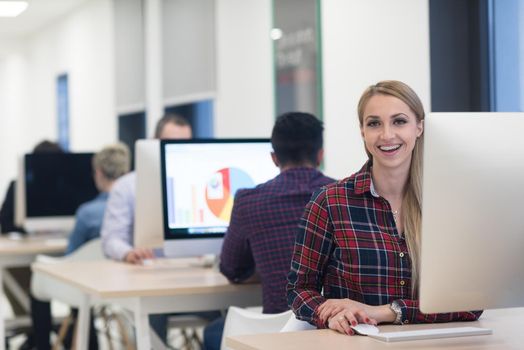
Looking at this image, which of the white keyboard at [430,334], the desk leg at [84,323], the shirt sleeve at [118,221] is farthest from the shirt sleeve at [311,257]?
the shirt sleeve at [118,221]

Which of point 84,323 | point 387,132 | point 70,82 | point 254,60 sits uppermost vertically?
point 70,82

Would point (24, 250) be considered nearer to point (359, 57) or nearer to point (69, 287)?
point (69, 287)

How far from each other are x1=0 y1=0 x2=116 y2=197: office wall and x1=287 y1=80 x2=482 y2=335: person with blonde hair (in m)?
7.08

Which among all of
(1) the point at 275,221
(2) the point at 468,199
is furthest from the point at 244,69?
(2) the point at 468,199

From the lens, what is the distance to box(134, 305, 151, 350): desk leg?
127 inches

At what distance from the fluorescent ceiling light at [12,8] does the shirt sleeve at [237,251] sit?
7189 millimetres

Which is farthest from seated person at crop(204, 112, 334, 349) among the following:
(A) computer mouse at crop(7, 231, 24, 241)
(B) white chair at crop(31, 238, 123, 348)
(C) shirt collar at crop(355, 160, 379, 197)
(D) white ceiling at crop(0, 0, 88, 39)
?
(D) white ceiling at crop(0, 0, 88, 39)

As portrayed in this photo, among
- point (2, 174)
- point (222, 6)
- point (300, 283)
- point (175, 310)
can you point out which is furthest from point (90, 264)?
point (2, 174)

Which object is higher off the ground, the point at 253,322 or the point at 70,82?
the point at 70,82

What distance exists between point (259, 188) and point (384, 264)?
2.92 ft

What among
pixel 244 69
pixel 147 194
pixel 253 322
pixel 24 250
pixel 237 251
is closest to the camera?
pixel 253 322

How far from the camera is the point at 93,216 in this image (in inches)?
189

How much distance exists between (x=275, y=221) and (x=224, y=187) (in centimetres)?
59

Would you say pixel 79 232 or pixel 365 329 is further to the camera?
pixel 79 232
